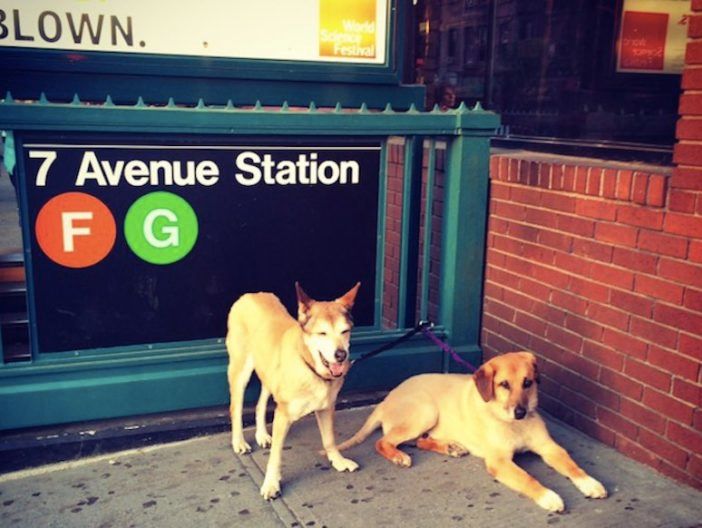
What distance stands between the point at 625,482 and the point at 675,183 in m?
1.52

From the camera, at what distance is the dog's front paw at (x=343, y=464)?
388 centimetres

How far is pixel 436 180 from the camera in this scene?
17.8 ft

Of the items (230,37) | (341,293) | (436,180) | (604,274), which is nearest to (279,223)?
(341,293)

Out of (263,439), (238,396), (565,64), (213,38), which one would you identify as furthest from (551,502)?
→ (565,64)

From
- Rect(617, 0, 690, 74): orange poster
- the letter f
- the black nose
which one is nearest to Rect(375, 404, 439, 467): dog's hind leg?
the black nose

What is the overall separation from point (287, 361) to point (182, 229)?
1122 millimetres

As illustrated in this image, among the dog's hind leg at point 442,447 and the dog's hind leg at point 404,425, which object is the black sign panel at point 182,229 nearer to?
the dog's hind leg at point 404,425

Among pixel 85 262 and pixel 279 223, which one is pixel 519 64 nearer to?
pixel 279 223

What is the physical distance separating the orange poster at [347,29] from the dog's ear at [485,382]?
2.14 m

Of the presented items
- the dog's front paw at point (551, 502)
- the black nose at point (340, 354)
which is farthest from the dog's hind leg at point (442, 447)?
the black nose at point (340, 354)

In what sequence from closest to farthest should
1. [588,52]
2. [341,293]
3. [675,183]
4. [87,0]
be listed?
[675,183]
[87,0]
[341,293]
[588,52]

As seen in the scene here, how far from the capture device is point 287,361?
3.67 metres

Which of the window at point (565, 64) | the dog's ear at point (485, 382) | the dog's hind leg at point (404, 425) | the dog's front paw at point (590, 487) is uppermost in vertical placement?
the window at point (565, 64)

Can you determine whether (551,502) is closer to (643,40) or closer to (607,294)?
(607,294)
